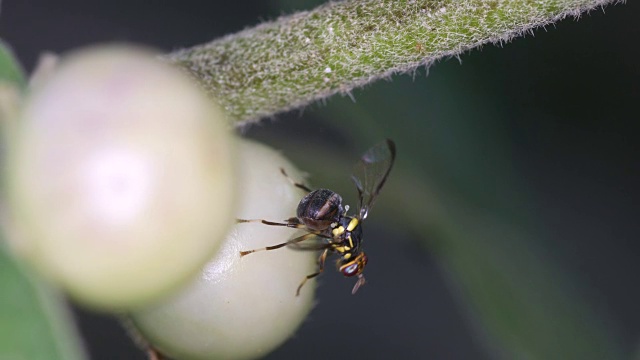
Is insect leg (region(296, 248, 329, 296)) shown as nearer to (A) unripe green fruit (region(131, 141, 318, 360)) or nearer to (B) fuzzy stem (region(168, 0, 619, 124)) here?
(A) unripe green fruit (region(131, 141, 318, 360))

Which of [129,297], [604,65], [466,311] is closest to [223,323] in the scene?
[129,297]

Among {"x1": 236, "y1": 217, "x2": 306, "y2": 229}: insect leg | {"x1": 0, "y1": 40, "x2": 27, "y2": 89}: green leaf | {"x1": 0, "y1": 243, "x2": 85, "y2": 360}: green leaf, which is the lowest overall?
{"x1": 236, "y1": 217, "x2": 306, "y2": 229}: insect leg

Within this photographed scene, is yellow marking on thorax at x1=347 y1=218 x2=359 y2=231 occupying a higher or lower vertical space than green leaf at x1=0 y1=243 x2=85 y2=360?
lower

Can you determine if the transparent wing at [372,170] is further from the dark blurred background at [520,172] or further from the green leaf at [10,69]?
the green leaf at [10,69]

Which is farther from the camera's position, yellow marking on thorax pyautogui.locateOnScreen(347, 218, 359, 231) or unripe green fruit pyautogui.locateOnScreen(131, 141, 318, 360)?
yellow marking on thorax pyautogui.locateOnScreen(347, 218, 359, 231)

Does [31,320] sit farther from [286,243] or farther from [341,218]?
[341,218]

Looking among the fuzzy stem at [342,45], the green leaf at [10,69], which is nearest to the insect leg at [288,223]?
the fuzzy stem at [342,45]

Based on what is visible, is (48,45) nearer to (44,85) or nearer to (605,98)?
(605,98)

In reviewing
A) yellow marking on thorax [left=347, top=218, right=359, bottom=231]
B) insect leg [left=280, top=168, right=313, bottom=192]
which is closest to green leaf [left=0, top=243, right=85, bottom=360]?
insect leg [left=280, top=168, right=313, bottom=192]
